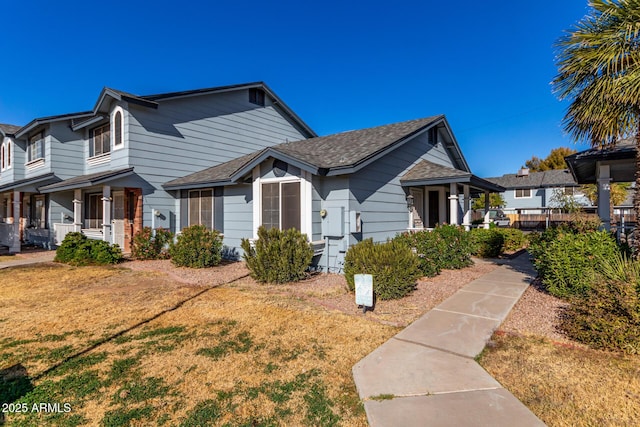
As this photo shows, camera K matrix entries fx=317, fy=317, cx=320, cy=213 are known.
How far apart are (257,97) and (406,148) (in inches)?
381

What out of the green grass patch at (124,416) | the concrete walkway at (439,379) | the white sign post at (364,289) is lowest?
the green grass patch at (124,416)

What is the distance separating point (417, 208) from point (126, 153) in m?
12.4

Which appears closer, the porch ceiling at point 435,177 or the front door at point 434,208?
the porch ceiling at point 435,177

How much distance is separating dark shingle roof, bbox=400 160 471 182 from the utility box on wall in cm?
389

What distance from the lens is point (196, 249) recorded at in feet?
35.8

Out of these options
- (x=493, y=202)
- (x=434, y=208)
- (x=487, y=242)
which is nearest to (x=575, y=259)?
(x=487, y=242)

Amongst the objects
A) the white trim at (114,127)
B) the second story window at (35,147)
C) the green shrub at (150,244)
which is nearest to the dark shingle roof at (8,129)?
the second story window at (35,147)

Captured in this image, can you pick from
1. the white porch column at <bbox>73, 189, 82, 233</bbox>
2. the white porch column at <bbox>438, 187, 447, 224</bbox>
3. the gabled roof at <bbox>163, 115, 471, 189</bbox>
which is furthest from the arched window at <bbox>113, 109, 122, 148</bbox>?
the white porch column at <bbox>438, 187, 447, 224</bbox>

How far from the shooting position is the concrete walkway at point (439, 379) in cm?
291

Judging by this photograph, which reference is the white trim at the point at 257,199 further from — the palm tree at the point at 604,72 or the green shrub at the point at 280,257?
the palm tree at the point at 604,72

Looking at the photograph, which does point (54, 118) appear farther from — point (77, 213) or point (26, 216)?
point (26, 216)

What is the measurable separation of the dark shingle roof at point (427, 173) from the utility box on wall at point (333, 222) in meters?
3.89

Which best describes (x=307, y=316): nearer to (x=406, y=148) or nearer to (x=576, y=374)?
(x=576, y=374)

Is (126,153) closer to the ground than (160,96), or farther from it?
closer to the ground
